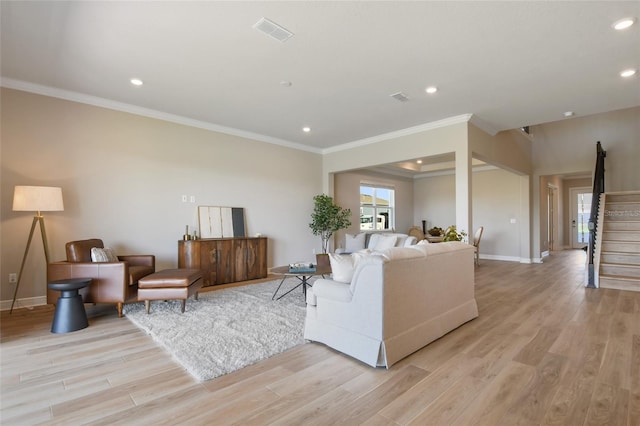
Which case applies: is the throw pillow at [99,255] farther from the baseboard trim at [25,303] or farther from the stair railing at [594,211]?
the stair railing at [594,211]

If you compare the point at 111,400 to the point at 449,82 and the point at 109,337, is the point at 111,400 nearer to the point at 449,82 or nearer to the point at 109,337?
the point at 109,337

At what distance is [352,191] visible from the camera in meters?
8.48

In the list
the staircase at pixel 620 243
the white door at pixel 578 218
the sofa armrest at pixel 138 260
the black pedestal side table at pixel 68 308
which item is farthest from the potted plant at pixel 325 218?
the white door at pixel 578 218

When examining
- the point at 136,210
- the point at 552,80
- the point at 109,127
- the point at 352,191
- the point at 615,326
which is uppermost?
the point at 552,80

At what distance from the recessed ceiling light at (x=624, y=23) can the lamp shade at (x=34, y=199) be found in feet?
20.3

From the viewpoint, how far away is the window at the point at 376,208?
8989mm

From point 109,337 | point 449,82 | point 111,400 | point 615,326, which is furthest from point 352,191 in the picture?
point 111,400

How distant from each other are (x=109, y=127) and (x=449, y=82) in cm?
489

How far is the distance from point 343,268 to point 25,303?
428 cm

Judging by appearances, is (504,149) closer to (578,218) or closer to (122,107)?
(122,107)

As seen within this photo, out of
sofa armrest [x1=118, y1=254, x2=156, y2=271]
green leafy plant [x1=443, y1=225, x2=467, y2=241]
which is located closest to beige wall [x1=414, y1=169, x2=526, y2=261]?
green leafy plant [x1=443, y1=225, x2=467, y2=241]

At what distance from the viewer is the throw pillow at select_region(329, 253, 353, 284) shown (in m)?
2.73

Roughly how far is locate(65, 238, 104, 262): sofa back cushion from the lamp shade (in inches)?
19.4

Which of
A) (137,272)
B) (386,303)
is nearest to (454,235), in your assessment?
(386,303)
